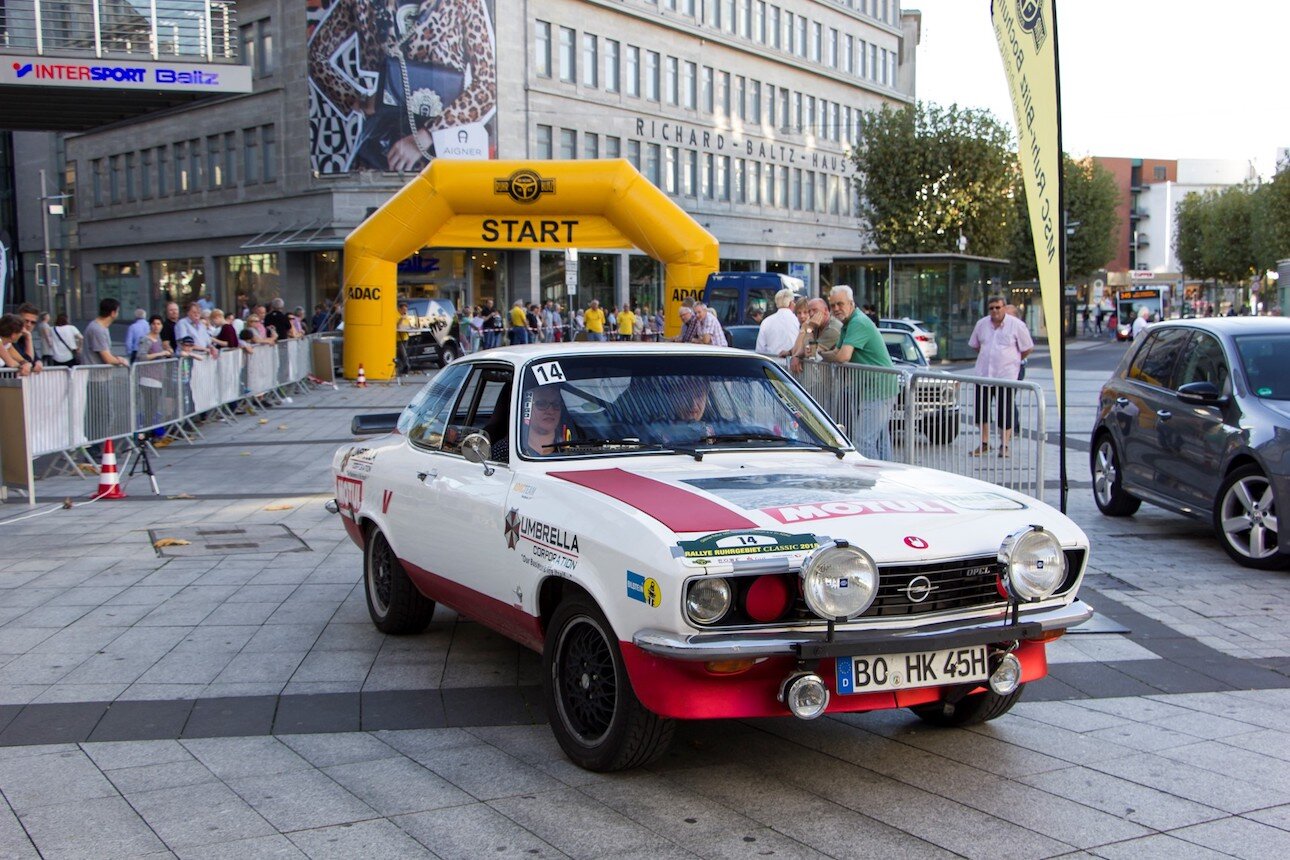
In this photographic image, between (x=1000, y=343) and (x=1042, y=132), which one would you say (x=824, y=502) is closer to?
(x=1042, y=132)

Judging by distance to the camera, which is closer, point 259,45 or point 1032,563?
point 1032,563

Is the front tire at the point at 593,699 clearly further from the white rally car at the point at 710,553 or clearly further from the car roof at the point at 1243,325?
the car roof at the point at 1243,325

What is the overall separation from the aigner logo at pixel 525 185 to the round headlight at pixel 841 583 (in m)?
20.2

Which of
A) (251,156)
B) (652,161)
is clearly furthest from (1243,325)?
(652,161)

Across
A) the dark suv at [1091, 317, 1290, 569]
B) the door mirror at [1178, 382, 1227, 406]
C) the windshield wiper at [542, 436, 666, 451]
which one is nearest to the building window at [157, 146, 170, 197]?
the dark suv at [1091, 317, 1290, 569]

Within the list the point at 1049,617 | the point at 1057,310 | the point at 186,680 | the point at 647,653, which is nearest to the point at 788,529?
the point at 647,653

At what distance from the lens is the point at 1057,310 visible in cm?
809

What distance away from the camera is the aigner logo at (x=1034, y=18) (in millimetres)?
8156

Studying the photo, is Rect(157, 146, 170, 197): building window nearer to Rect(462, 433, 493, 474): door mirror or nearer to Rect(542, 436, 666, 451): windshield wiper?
Rect(462, 433, 493, 474): door mirror

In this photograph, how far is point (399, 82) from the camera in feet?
145

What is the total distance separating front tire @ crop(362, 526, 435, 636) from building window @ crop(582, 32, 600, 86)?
152 feet

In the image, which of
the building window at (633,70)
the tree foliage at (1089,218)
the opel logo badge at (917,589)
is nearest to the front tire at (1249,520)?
the opel logo badge at (917,589)

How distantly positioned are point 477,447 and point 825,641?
6.28ft

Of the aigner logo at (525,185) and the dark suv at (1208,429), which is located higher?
the aigner logo at (525,185)
